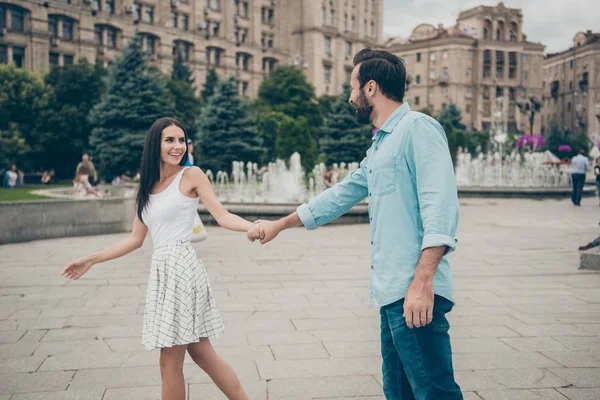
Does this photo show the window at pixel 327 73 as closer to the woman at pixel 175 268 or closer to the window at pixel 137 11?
the window at pixel 137 11

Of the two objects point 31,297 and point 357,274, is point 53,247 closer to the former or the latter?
point 31,297

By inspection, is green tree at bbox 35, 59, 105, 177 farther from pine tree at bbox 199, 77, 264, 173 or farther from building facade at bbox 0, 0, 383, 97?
pine tree at bbox 199, 77, 264, 173

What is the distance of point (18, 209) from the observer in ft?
36.1

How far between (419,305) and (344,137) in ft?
119

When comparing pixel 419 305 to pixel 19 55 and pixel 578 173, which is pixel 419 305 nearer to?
pixel 578 173

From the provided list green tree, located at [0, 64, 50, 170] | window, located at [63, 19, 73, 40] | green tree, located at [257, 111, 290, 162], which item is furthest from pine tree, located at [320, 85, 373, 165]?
window, located at [63, 19, 73, 40]

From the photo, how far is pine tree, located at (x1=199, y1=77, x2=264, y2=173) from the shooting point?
35.8 meters

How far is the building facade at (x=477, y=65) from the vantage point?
8812cm

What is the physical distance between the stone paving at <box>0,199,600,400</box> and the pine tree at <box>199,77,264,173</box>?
26234 millimetres

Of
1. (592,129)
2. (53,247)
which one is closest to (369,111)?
(53,247)

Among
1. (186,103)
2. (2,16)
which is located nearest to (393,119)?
(186,103)

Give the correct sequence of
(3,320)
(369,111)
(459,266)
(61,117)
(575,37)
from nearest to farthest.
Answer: (369,111) < (3,320) < (459,266) < (61,117) < (575,37)

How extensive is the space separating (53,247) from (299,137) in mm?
23537

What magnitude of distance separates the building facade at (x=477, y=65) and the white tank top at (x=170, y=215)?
285 feet
